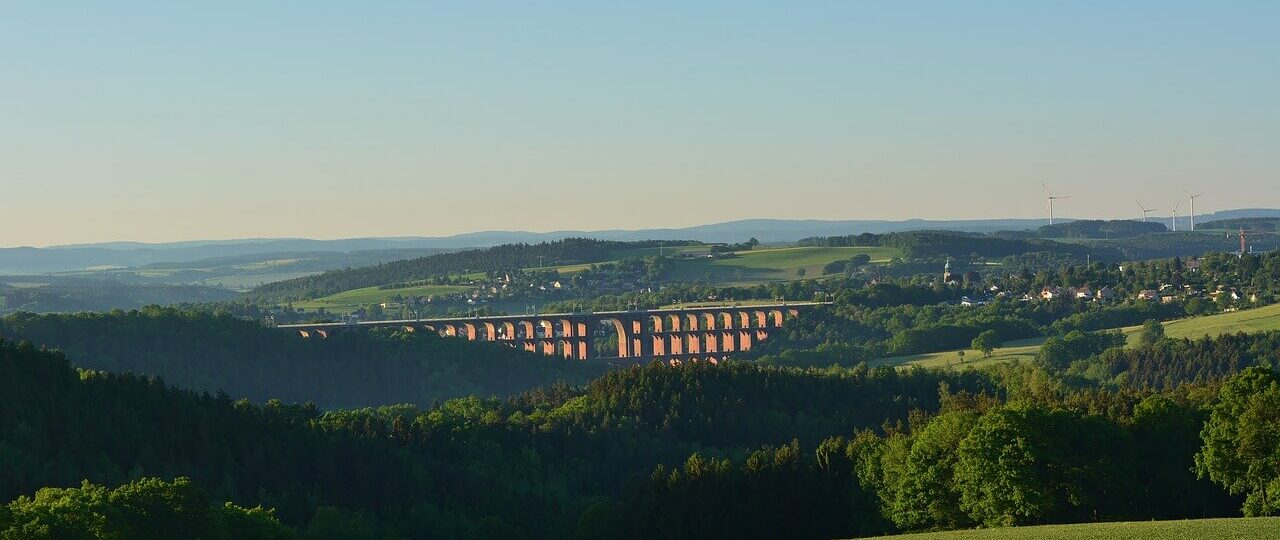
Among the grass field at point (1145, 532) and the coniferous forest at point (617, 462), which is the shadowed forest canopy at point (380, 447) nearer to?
the coniferous forest at point (617, 462)

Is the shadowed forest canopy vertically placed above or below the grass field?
below

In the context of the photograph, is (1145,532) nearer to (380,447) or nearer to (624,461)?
(380,447)

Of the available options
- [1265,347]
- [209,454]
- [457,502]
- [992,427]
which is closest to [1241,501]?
[992,427]

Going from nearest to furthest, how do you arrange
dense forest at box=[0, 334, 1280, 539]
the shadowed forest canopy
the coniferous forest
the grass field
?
the grass field
the coniferous forest
dense forest at box=[0, 334, 1280, 539]
the shadowed forest canopy

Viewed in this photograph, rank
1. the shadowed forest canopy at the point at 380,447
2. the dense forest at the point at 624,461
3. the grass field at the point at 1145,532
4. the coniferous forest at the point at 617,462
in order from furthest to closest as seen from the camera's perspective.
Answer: the shadowed forest canopy at the point at 380,447 → the dense forest at the point at 624,461 → the coniferous forest at the point at 617,462 → the grass field at the point at 1145,532

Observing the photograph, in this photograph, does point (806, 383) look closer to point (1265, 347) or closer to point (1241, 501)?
point (1265, 347)

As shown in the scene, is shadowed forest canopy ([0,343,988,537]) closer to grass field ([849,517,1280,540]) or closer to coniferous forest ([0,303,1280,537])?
coniferous forest ([0,303,1280,537])

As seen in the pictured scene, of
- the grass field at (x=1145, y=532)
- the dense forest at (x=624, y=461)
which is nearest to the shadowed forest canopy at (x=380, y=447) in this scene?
the dense forest at (x=624, y=461)

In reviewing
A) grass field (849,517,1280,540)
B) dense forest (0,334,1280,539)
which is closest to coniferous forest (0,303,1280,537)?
dense forest (0,334,1280,539)
